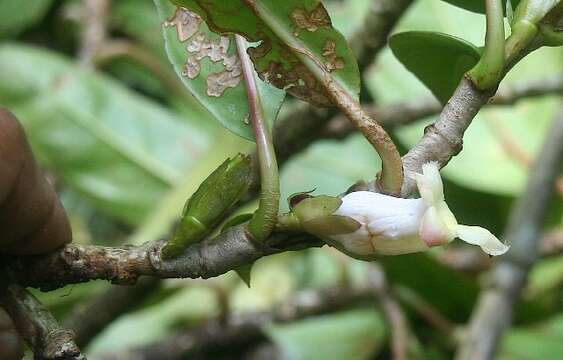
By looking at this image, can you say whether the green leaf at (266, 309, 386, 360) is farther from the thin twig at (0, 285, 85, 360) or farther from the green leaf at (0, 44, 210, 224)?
the thin twig at (0, 285, 85, 360)

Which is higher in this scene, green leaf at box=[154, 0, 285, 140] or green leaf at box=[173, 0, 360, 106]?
green leaf at box=[173, 0, 360, 106]

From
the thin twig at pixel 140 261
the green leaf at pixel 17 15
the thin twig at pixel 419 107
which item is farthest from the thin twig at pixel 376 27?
the green leaf at pixel 17 15

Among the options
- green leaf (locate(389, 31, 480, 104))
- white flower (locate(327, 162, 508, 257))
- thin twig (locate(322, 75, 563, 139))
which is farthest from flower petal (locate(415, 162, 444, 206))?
thin twig (locate(322, 75, 563, 139))

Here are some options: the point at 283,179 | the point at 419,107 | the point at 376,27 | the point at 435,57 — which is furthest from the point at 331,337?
the point at 435,57

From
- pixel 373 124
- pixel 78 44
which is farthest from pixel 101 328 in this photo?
pixel 78 44

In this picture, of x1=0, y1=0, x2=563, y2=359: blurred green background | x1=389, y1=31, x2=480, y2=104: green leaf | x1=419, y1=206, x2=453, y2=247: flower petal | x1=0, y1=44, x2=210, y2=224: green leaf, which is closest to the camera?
x1=419, y1=206, x2=453, y2=247: flower petal

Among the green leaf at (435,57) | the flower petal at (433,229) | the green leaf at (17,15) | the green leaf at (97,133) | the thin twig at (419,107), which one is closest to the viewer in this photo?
the flower petal at (433,229)

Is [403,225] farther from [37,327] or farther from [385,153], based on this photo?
[37,327]

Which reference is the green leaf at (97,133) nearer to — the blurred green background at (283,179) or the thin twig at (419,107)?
the blurred green background at (283,179)
